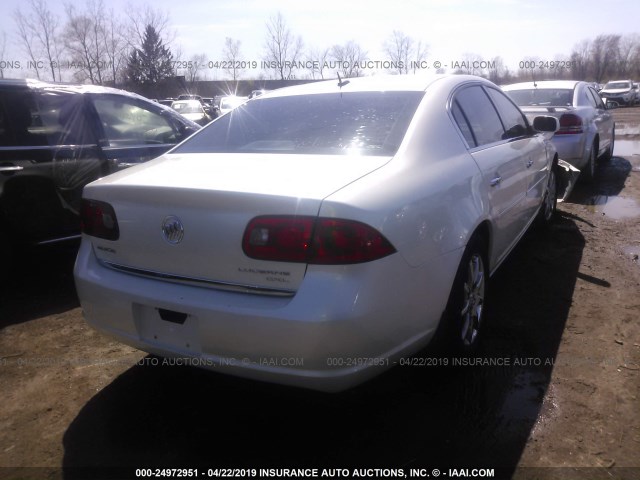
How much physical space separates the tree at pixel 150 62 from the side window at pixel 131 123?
1777 inches

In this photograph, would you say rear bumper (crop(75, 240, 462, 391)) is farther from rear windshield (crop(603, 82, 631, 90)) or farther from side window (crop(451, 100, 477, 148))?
rear windshield (crop(603, 82, 631, 90))

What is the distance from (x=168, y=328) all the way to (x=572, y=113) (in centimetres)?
687

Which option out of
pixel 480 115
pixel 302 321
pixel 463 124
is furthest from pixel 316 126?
pixel 302 321

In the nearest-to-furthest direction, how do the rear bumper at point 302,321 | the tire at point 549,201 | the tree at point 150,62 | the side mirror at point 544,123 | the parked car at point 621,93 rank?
the rear bumper at point 302,321 < the side mirror at point 544,123 < the tire at point 549,201 < the parked car at point 621,93 < the tree at point 150,62

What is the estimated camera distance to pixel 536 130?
4.68 m

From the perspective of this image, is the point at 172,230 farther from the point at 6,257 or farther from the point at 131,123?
the point at 131,123

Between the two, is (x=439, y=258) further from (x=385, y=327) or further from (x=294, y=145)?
(x=294, y=145)

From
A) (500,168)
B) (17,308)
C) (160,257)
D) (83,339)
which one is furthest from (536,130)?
(17,308)

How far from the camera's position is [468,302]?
2828 millimetres

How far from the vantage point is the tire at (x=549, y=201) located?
17.2 feet

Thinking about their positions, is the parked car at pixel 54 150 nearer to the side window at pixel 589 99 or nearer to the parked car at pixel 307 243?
the parked car at pixel 307 243

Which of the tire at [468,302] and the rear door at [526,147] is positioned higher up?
the rear door at [526,147]

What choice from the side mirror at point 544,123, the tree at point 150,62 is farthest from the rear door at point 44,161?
the tree at point 150,62

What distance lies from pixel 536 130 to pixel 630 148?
32.8ft
